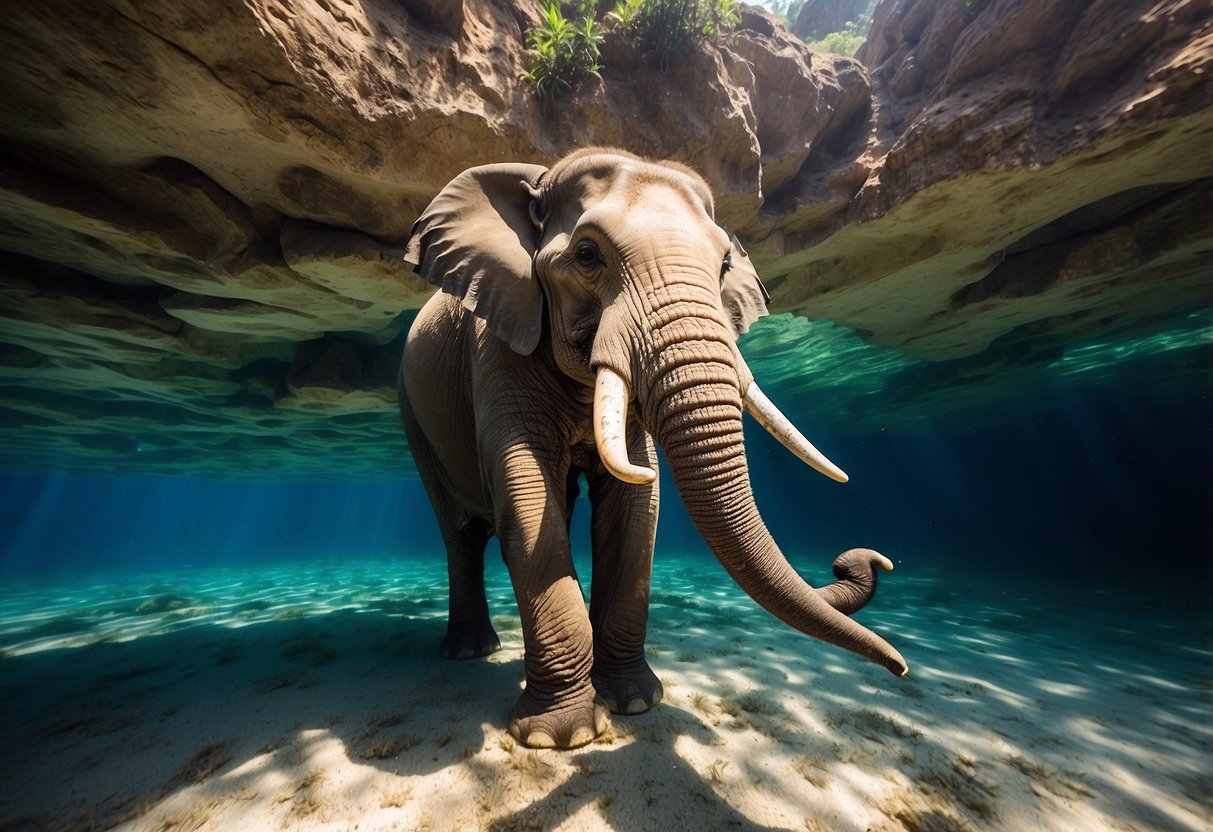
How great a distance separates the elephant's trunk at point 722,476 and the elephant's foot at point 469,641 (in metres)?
2.68

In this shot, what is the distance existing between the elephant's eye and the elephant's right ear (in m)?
0.34

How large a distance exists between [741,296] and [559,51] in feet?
9.73

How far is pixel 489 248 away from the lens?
8.20 feet

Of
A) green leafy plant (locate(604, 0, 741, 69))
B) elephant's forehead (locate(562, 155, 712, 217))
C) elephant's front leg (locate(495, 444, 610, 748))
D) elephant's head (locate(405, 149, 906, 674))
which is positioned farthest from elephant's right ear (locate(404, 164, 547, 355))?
green leafy plant (locate(604, 0, 741, 69))

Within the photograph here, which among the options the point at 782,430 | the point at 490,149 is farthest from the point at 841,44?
the point at 782,430

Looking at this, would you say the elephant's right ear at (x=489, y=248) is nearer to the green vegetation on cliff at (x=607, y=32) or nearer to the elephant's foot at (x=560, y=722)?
the elephant's foot at (x=560, y=722)

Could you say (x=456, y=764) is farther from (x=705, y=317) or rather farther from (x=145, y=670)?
(x=145, y=670)

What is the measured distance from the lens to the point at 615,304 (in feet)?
6.58

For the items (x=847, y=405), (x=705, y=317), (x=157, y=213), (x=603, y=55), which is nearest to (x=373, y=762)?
(x=705, y=317)

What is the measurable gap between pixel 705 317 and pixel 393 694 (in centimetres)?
287

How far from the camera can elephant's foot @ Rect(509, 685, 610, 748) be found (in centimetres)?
208

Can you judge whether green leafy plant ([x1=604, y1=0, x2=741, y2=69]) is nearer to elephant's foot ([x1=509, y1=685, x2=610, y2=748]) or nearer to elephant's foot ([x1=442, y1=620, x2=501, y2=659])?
elephant's foot ([x1=509, y1=685, x2=610, y2=748])

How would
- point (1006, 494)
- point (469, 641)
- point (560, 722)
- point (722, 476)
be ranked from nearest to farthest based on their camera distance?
point (722, 476), point (560, 722), point (469, 641), point (1006, 494)

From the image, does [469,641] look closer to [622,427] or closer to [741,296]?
[622,427]
